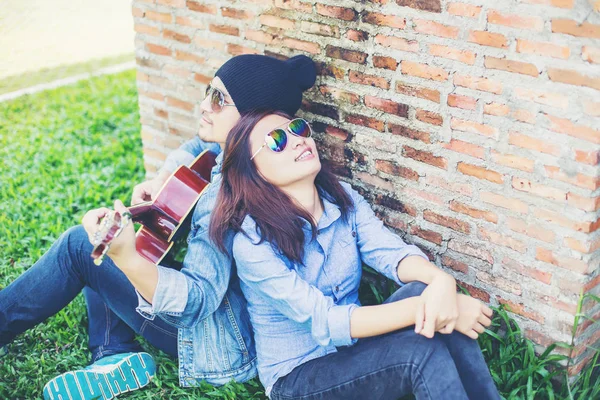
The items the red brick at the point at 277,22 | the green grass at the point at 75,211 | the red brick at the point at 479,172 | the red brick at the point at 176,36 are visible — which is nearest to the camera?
the red brick at the point at 479,172

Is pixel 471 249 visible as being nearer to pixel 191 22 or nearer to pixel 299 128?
pixel 299 128

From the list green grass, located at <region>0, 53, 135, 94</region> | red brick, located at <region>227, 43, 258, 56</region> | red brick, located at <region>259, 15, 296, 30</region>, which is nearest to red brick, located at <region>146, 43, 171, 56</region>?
red brick, located at <region>227, 43, 258, 56</region>

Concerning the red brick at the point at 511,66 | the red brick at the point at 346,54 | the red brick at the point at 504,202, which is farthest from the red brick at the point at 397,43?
the red brick at the point at 504,202

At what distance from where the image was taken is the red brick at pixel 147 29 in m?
3.90

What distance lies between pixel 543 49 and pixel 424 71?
52 cm

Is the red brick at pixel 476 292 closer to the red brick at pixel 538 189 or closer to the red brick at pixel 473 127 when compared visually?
the red brick at pixel 538 189

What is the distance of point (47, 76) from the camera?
22.4 ft

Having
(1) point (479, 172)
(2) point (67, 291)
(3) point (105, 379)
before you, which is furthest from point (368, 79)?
(3) point (105, 379)

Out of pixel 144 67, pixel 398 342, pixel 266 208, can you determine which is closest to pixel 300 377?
pixel 398 342

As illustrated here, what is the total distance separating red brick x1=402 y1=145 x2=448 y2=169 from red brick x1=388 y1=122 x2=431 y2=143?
0.05m

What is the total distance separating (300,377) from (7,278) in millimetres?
2044

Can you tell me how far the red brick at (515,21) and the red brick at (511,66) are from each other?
130 millimetres

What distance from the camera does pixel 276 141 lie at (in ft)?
8.73

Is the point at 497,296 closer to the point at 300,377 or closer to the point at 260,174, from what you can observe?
the point at 300,377
